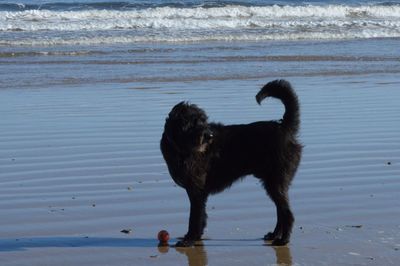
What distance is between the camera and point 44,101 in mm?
10859

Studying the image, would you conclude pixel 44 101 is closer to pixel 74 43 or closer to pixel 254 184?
pixel 254 184

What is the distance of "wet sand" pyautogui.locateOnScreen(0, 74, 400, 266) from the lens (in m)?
4.83

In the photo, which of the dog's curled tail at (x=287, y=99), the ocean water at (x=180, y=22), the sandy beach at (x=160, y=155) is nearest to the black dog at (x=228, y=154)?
the dog's curled tail at (x=287, y=99)

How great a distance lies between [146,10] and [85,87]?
18.0 meters

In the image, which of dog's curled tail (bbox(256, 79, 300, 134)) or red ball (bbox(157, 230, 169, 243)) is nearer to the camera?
red ball (bbox(157, 230, 169, 243))

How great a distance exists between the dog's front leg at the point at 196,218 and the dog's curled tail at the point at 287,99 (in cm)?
69

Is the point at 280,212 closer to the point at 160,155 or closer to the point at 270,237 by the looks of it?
the point at 270,237

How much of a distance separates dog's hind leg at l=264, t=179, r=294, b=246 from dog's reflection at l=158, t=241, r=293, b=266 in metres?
0.14

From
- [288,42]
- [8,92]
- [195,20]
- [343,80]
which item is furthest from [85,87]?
[195,20]

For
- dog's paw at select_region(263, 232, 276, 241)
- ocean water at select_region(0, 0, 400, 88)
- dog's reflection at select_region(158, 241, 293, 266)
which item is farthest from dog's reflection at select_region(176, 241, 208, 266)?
ocean water at select_region(0, 0, 400, 88)

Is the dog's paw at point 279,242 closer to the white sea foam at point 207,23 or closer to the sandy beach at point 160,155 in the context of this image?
the sandy beach at point 160,155

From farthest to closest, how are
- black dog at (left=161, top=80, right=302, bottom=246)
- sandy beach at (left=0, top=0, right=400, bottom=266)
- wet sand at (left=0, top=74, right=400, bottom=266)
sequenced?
1. black dog at (left=161, top=80, right=302, bottom=246)
2. sandy beach at (left=0, top=0, right=400, bottom=266)
3. wet sand at (left=0, top=74, right=400, bottom=266)

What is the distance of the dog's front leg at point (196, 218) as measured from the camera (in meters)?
5.03

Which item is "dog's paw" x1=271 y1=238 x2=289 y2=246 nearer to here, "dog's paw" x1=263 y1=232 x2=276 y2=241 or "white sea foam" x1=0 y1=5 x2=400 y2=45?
"dog's paw" x1=263 y1=232 x2=276 y2=241
